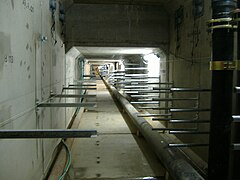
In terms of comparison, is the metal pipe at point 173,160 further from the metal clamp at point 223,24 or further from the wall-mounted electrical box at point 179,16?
the wall-mounted electrical box at point 179,16

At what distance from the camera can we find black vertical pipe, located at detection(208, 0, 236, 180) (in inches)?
47.0

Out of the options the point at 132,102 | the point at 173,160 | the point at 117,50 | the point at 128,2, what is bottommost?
the point at 173,160

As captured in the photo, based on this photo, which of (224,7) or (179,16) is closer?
(224,7)

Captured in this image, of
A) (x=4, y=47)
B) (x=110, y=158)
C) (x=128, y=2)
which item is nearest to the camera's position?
(x=4, y=47)

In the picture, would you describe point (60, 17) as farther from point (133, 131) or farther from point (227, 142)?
point (227, 142)

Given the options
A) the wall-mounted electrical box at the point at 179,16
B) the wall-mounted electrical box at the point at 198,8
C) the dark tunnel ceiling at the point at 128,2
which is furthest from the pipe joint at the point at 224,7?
the dark tunnel ceiling at the point at 128,2

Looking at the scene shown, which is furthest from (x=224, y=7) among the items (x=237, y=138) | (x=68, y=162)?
(x=68, y=162)

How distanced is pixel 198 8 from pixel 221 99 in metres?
2.57

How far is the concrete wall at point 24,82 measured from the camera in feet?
5.16

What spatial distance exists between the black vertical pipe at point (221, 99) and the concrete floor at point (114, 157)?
1707 millimetres

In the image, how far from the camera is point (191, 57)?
3770 mm

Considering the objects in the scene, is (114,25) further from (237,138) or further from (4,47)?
(4,47)

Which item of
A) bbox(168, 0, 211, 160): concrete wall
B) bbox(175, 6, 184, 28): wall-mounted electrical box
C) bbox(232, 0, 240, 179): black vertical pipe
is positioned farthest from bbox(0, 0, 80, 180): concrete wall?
bbox(175, 6, 184, 28): wall-mounted electrical box

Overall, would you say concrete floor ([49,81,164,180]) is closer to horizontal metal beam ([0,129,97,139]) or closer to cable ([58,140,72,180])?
cable ([58,140,72,180])
